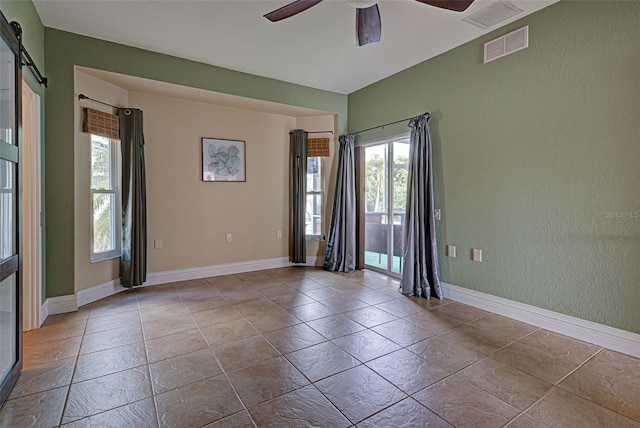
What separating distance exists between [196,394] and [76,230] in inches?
102

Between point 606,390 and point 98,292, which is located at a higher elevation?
point 98,292

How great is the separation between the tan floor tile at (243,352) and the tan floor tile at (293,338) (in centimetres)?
7

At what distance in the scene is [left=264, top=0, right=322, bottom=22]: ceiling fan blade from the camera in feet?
7.84

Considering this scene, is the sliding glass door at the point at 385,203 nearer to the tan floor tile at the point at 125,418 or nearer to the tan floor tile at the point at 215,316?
the tan floor tile at the point at 215,316

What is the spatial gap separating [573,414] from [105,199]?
15.7 feet

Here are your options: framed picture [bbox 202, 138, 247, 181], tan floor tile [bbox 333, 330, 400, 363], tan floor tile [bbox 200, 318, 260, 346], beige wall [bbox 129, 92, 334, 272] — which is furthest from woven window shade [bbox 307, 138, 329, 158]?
tan floor tile [bbox 333, 330, 400, 363]

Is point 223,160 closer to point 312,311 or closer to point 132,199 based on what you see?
point 132,199

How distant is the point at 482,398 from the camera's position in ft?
6.35

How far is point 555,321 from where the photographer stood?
2.93 meters

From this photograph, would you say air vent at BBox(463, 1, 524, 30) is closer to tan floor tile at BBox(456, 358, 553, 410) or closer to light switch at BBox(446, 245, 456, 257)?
light switch at BBox(446, 245, 456, 257)

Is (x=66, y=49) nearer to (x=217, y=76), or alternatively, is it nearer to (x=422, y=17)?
(x=217, y=76)

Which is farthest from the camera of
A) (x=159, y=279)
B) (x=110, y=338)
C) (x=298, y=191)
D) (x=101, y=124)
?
(x=298, y=191)

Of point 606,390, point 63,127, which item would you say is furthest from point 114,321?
point 606,390

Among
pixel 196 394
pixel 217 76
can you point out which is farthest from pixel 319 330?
pixel 217 76
